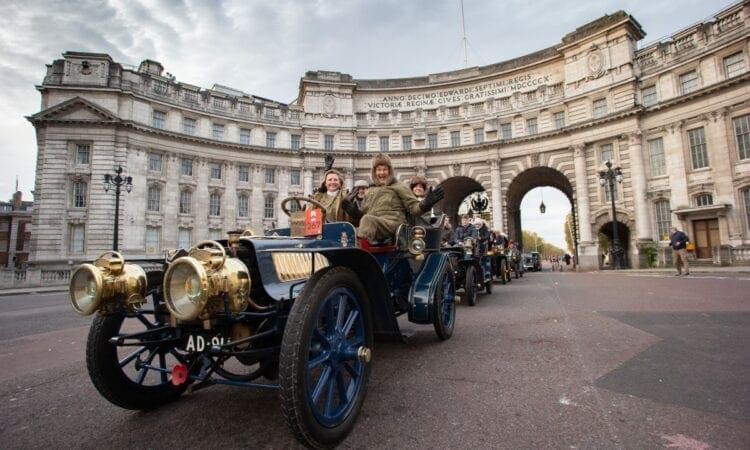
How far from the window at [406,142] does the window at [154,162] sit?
2198 cm

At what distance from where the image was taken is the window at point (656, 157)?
84.2 ft

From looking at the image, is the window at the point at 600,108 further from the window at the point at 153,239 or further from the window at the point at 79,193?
the window at the point at 79,193

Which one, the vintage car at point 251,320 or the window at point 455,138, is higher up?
the window at point 455,138

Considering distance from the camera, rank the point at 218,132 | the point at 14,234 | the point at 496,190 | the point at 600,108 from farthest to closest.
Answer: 1. the point at 14,234
2. the point at 218,132
3. the point at 496,190
4. the point at 600,108

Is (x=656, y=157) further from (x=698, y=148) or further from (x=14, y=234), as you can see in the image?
(x=14, y=234)

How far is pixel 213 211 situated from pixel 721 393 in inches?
1359

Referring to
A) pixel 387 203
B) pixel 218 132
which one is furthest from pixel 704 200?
pixel 218 132

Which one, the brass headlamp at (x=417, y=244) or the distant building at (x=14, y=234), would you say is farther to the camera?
the distant building at (x=14, y=234)

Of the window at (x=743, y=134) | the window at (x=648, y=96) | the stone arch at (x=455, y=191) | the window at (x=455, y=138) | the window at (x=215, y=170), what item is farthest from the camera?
→ the stone arch at (x=455, y=191)

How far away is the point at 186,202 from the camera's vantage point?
3164 centimetres

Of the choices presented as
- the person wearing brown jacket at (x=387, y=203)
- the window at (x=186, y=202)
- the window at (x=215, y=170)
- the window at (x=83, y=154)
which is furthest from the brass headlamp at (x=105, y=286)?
the window at (x=83, y=154)

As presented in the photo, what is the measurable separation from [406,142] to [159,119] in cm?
2245

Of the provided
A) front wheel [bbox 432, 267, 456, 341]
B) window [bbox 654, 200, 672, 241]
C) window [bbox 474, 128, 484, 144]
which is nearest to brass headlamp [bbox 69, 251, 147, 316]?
front wheel [bbox 432, 267, 456, 341]

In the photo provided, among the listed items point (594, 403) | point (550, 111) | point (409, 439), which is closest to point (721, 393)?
point (594, 403)
